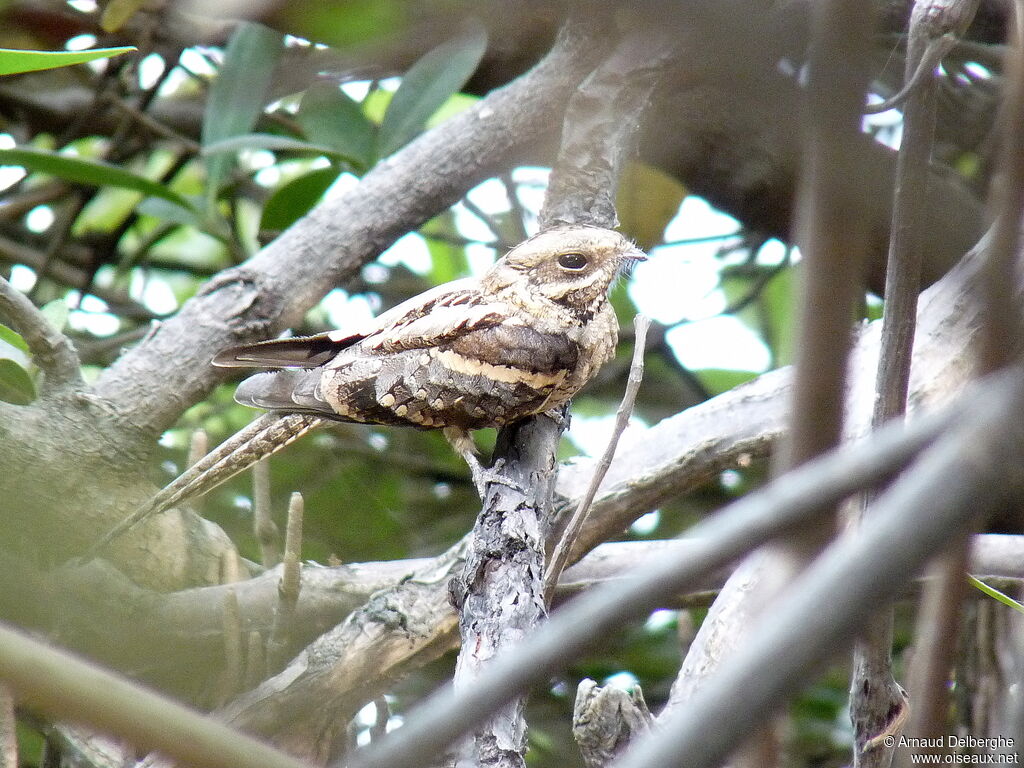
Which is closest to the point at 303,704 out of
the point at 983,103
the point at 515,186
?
the point at 515,186

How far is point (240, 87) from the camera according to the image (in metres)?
3.14

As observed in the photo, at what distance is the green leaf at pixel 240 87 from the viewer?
311 centimetres

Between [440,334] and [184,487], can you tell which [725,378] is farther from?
[184,487]

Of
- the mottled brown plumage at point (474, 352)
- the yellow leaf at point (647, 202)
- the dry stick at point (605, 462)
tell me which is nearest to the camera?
the dry stick at point (605, 462)

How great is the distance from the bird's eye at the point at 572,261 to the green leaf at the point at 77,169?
1.37 meters

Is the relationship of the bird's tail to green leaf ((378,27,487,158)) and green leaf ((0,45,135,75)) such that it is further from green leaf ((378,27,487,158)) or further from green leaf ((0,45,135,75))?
green leaf ((378,27,487,158))

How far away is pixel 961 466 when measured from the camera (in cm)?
41

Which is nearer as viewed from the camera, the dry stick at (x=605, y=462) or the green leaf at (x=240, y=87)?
the dry stick at (x=605, y=462)

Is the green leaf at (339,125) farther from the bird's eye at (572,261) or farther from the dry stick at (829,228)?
the dry stick at (829,228)

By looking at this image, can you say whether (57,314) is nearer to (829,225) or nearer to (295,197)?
(295,197)

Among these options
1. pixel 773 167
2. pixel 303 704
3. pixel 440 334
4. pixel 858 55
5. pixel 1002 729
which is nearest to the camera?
pixel 858 55

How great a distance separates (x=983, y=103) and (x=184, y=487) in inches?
108

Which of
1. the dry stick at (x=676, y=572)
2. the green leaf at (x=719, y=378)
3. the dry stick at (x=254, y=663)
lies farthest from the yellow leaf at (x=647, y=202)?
the dry stick at (x=676, y=572)

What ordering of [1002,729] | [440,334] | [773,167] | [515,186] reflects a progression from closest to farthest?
1. [1002,729]
2. [440,334]
3. [773,167]
4. [515,186]
